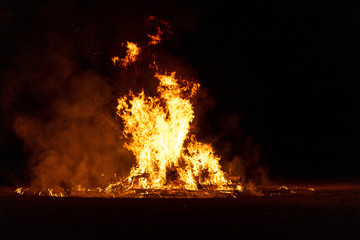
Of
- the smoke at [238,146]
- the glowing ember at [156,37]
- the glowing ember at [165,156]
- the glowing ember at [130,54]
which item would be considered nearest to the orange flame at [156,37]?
the glowing ember at [156,37]

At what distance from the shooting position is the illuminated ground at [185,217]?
30.2 feet

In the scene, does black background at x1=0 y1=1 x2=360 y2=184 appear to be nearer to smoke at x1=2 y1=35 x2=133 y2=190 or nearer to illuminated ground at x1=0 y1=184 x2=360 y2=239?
smoke at x1=2 y1=35 x2=133 y2=190

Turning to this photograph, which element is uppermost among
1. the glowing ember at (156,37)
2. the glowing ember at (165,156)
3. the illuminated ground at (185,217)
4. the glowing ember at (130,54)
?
the glowing ember at (156,37)

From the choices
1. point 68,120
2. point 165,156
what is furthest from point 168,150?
point 68,120

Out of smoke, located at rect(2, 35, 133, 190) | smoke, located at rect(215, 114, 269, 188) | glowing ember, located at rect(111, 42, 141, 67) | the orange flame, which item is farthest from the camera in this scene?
smoke, located at rect(215, 114, 269, 188)

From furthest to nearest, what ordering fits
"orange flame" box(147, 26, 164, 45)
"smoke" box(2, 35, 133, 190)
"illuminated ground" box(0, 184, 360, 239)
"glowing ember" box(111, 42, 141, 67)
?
"smoke" box(2, 35, 133, 190), "orange flame" box(147, 26, 164, 45), "glowing ember" box(111, 42, 141, 67), "illuminated ground" box(0, 184, 360, 239)

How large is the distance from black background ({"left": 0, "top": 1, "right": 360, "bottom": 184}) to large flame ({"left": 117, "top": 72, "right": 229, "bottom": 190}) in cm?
369

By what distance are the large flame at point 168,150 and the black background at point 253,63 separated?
3.69 m

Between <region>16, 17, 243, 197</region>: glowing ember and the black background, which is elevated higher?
the black background

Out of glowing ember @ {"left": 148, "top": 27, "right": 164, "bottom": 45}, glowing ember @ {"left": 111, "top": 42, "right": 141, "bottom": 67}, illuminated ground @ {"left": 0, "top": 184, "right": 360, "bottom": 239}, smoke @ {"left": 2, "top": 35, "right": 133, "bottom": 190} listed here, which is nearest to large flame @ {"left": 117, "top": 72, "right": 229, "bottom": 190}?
illuminated ground @ {"left": 0, "top": 184, "right": 360, "bottom": 239}

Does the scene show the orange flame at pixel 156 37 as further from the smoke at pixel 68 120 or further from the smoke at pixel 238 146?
the smoke at pixel 238 146

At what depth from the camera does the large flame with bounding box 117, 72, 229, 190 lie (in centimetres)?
1599

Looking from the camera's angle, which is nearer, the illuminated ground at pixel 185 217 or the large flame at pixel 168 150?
the illuminated ground at pixel 185 217

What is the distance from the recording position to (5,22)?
2195 cm
